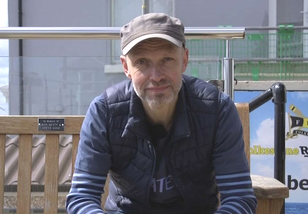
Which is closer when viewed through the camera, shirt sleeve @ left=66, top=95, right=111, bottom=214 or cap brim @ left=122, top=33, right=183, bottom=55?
cap brim @ left=122, top=33, right=183, bottom=55

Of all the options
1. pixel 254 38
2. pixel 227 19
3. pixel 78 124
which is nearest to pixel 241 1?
pixel 227 19

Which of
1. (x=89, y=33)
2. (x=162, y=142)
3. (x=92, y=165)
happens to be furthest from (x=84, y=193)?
(x=89, y=33)

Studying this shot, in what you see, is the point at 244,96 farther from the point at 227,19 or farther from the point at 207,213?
the point at 207,213

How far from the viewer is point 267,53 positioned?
24.0 ft

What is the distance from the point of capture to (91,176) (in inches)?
92.0

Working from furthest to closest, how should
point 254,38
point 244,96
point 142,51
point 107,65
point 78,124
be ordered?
point 254,38, point 244,96, point 107,65, point 78,124, point 142,51

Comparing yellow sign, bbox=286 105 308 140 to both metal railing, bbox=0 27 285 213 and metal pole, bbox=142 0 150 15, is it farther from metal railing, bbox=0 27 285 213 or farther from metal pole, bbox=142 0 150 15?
metal railing, bbox=0 27 285 213

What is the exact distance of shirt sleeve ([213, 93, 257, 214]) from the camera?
2.27 meters

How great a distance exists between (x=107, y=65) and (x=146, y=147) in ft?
4.62

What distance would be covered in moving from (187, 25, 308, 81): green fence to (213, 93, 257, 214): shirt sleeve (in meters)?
4.79

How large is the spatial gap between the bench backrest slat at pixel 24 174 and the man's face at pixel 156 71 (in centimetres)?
112

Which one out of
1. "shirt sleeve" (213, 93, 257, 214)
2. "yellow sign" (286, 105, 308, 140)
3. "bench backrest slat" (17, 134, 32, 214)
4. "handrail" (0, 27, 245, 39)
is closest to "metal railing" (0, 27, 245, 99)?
"handrail" (0, 27, 245, 39)

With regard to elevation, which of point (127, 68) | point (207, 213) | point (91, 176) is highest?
point (127, 68)

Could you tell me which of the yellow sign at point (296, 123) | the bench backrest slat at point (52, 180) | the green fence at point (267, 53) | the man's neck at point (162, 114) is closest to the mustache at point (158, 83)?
the man's neck at point (162, 114)
